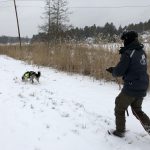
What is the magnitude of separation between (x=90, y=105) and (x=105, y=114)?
834 mm

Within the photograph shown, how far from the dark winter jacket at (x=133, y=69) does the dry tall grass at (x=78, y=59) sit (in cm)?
650

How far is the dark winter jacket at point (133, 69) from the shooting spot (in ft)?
17.3

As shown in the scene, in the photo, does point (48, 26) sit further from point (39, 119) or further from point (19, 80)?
point (39, 119)

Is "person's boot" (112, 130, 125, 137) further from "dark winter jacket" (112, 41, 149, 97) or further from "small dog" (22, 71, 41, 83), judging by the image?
"small dog" (22, 71, 41, 83)

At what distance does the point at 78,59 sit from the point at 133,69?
8688mm

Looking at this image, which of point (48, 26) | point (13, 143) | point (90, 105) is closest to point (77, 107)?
point (90, 105)

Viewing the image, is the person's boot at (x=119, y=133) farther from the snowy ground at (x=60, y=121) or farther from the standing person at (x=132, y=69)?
the standing person at (x=132, y=69)

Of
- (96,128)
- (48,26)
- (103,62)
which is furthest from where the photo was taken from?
(48,26)

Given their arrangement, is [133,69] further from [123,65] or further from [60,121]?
[60,121]

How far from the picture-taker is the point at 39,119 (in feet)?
21.1

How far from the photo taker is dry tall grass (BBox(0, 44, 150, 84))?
12.3 metres

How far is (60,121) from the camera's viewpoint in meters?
6.45

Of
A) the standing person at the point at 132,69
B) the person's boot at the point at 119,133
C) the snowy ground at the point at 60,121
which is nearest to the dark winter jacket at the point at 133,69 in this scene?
the standing person at the point at 132,69

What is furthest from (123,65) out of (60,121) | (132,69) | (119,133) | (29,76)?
(29,76)
